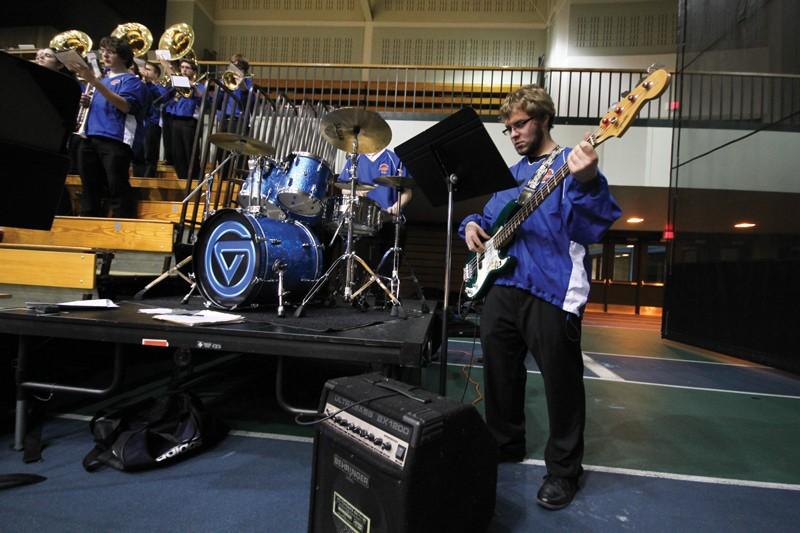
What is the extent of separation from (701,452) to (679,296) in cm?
397

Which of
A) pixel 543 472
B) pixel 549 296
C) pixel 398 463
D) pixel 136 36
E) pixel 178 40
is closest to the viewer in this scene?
pixel 398 463

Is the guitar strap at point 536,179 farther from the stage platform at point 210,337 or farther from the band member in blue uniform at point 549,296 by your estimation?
the stage platform at point 210,337

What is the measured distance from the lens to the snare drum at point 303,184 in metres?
3.11

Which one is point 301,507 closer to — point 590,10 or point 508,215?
point 508,215

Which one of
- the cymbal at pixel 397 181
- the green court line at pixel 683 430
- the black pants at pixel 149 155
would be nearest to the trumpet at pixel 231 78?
the black pants at pixel 149 155

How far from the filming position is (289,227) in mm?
2688

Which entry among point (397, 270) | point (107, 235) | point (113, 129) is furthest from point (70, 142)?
point (397, 270)

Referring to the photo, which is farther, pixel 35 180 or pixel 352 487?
pixel 35 180

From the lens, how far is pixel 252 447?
2098 millimetres

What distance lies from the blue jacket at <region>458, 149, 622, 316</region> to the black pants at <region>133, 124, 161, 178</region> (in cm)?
507

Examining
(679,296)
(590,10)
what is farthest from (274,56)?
(679,296)

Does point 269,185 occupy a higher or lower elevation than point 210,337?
higher

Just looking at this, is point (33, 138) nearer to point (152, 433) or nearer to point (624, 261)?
point (152, 433)

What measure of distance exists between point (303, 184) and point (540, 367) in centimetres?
212
